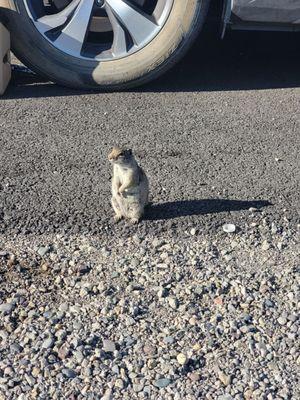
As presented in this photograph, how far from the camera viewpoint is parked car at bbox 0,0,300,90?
5109 millimetres

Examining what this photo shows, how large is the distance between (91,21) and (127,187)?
6.95 ft

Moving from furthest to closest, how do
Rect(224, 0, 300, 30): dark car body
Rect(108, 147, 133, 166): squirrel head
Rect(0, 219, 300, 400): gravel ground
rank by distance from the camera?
Rect(224, 0, 300, 30): dark car body → Rect(108, 147, 133, 166): squirrel head → Rect(0, 219, 300, 400): gravel ground

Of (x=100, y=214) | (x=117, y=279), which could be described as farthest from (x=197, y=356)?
(x=100, y=214)

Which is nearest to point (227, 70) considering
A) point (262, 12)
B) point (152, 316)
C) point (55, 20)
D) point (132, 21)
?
point (262, 12)

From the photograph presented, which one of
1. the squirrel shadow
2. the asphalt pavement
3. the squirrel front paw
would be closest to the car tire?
the asphalt pavement

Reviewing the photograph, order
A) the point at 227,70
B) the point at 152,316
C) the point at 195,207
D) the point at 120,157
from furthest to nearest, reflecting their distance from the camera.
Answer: the point at 227,70 → the point at 195,207 → the point at 120,157 → the point at 152,316

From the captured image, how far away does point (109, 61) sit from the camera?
5195mm

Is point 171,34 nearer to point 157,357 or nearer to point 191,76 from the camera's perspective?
point 191,76

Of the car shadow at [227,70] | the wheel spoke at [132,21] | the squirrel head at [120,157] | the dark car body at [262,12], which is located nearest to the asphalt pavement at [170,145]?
the car shadow at [227,70]

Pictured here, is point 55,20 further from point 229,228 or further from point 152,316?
point 152,316

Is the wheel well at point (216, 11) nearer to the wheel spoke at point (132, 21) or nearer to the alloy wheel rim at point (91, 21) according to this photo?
the alloy wheel rim at point (91, 21)

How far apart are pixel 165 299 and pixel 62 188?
3.85 ft

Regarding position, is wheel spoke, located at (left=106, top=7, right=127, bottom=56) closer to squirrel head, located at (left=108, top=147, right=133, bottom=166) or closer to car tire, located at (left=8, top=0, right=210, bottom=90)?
car tire, located at (left=8, top=0, right=210, bottom=90)

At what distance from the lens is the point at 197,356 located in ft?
9.11
